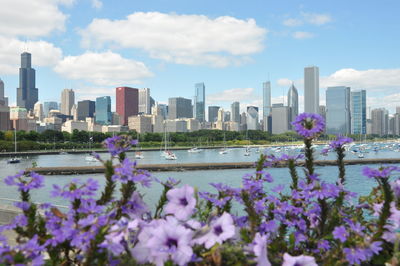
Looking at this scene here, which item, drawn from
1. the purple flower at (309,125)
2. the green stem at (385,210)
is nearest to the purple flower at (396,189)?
the green stem at (385,210)

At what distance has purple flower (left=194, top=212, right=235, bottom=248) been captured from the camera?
1392mm

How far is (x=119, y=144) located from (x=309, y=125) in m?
0.99

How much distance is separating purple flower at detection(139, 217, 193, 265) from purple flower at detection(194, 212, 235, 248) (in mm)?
60

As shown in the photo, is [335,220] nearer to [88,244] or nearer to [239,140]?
A: [88,244]

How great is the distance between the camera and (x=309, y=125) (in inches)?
76.4

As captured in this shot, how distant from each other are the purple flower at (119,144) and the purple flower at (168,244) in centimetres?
55

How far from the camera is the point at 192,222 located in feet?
5.02

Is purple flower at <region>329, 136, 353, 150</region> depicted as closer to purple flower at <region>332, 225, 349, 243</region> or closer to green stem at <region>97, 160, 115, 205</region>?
purple flower at <region>332, 225, 349, 243</region>

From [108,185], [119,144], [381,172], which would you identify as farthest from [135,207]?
[381,172]

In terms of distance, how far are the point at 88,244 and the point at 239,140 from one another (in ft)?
517

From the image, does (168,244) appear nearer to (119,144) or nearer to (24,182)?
(119,144)

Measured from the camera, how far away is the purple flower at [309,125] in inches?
73.5

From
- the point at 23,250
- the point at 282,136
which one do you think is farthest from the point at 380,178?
the point at 282,136

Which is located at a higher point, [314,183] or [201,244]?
[314,183]
